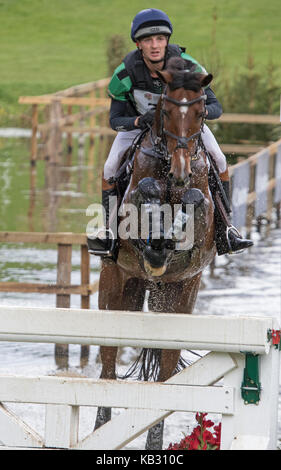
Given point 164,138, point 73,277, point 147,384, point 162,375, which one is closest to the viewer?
point 147,384

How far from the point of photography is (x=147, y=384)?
3479 millimetres

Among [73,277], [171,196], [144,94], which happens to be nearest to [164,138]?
[171,196]

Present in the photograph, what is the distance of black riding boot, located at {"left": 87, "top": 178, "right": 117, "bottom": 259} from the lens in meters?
4.75

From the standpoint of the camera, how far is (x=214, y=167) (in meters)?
4.89

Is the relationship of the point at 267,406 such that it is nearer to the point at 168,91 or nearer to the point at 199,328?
the point at 199,328

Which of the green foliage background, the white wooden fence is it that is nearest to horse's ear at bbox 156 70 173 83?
the white wooden fence

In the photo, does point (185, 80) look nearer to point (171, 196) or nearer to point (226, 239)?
point (171, 196)

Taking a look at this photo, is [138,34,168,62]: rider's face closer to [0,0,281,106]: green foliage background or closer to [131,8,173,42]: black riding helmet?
[131,8,173,42]: black riding helmet

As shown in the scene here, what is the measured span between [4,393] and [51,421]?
0.74ft

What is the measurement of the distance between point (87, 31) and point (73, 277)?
29.7 meters

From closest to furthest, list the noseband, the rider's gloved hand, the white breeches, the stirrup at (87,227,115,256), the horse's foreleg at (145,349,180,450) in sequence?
1. the noseband
2. the rider's gloved hand
3. the stirrup at (87,227,115,256)
4. the white breeches
5. the horse's foreleg at (145,349,180,450)

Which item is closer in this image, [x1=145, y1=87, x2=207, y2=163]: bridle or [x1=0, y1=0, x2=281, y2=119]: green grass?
[x1=145, y1=87, x2=207, y2=163]: bridle

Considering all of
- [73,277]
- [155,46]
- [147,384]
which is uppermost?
[73,277]

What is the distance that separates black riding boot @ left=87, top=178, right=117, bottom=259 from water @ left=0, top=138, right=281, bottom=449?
1.28 meters
